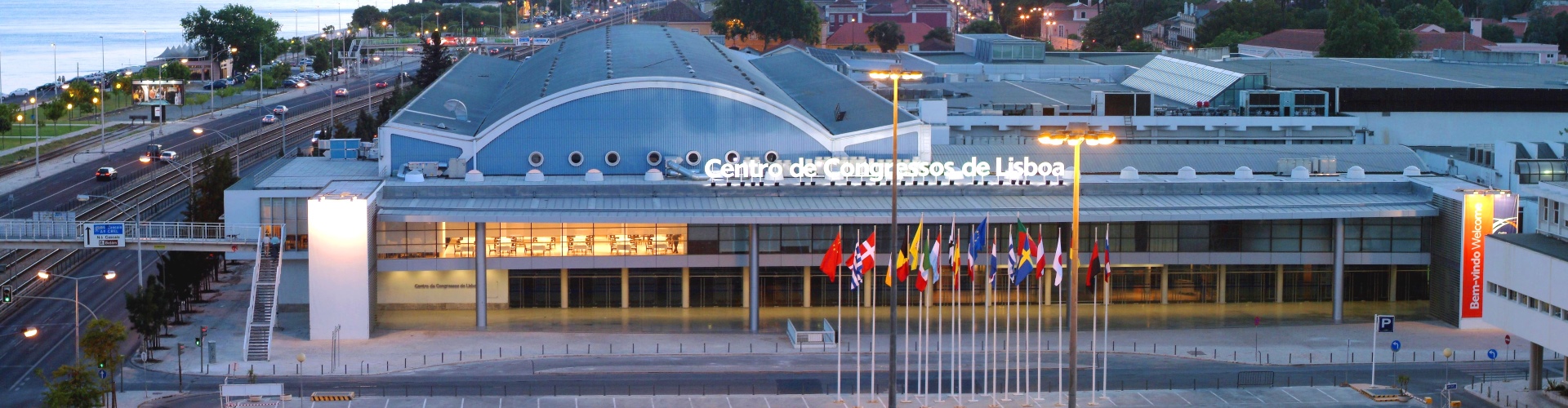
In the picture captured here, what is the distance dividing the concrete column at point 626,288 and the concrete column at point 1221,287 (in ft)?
108

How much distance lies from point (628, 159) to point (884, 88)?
5546 cm

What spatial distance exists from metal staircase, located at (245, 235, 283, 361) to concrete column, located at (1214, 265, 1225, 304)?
168ft

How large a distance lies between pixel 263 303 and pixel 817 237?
28.9 m

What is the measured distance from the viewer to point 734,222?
95.4m

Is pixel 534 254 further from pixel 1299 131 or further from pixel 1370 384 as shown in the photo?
pixel 1299 131

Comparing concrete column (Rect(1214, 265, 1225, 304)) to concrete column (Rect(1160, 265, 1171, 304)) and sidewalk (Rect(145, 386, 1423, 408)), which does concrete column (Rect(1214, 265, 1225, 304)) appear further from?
sidewalk (Rect(145, 386, 1423, 408))

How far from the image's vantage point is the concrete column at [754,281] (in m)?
95.3

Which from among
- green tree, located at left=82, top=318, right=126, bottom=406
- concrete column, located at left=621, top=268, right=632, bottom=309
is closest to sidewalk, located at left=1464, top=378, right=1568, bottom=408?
concrete column, located at left=621, top=268, right=632, bottom=309

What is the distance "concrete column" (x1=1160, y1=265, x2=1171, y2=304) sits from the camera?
104 m

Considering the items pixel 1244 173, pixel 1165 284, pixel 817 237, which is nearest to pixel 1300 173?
pixel 1244 173

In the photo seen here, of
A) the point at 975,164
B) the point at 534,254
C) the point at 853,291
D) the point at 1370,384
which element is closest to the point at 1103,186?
the point at 975,164

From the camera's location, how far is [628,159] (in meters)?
109

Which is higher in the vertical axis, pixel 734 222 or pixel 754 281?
pixel 734 222

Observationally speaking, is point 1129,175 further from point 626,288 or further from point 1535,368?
point 1535,368
